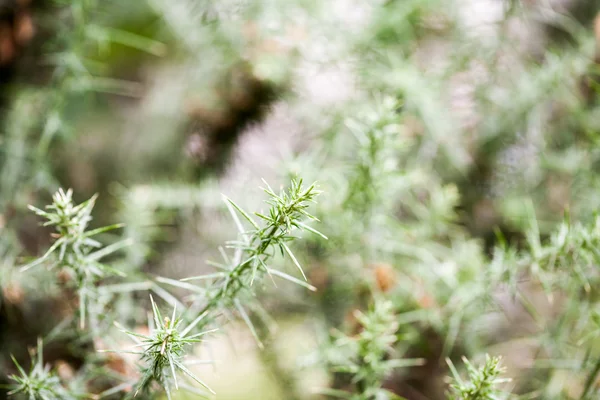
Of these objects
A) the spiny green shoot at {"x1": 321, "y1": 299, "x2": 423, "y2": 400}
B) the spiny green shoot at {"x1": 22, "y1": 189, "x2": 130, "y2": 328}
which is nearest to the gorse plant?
the spiny green shoot at {"x1": 22, "y1": 189, "x2": 130, "y2": 328}

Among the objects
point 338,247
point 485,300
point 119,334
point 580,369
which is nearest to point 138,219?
point 119,334

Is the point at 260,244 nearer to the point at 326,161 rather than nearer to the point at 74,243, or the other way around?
the point at 74,243

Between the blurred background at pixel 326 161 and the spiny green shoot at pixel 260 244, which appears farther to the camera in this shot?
the blurred background at pixel 326 161

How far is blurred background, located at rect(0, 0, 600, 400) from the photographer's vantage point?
2.21 feet

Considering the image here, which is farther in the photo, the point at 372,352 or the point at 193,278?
the point at 372,352

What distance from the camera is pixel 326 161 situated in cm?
82

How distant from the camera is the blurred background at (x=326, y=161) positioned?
0.67 m

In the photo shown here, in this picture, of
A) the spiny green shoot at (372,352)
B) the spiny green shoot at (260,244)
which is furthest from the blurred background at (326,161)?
the spiny green shoot at (260,244)

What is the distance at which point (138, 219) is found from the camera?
0.67m

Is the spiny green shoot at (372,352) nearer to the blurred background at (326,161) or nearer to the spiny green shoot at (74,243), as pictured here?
the blurred background at (326,161)

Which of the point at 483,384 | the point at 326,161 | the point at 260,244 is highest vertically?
the point at 326,161

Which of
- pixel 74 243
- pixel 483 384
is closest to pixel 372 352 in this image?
pixel 483 384

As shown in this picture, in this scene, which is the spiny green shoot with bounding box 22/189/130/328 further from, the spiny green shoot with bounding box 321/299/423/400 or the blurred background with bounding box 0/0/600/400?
the spiny green shoot with bounding box 321/299/423/400

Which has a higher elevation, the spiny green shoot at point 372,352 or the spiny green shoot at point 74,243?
the spiny green shoot at point 74,243
